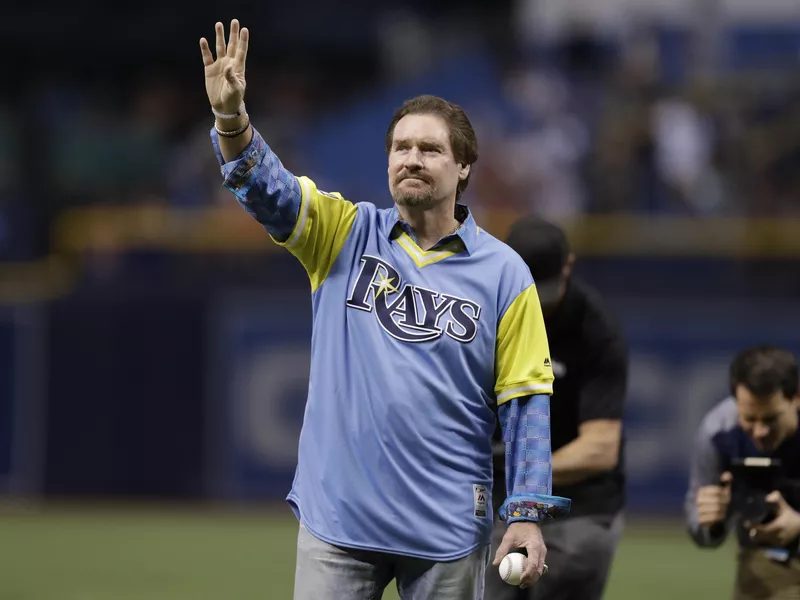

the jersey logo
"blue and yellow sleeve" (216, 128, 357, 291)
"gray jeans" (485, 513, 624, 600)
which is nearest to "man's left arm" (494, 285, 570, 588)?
the jersey logo

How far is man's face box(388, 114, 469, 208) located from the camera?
12.9ft

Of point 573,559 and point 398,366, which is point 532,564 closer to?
point 398,366

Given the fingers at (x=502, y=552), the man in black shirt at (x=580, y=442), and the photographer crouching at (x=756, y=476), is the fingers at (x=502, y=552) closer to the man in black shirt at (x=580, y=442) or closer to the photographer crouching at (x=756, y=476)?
the man in black shirt at (x=580, y=442)

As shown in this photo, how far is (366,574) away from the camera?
388 centimetres

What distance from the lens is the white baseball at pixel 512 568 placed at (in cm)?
377

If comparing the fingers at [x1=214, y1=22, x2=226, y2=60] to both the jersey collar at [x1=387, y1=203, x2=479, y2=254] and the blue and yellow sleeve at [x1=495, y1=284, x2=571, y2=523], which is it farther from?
the blue and yellow sleeve at [x1=495, y1=284, x2=571, y2=523]

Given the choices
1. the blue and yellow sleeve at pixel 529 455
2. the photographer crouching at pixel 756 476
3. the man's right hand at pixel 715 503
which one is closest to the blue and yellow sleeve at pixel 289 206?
the blue and yellow sleeve at pixel 529 455

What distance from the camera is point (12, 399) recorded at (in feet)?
44.2

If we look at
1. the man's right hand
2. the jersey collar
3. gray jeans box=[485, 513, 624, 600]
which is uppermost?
the jersey collar

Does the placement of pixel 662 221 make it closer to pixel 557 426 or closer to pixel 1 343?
pixel 1 343

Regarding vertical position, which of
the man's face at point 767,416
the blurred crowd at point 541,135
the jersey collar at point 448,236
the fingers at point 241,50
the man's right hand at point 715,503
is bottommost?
the man's right hand at point 715,503

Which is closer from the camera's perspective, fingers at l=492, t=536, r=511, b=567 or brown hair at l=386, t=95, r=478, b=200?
fingers at l=492, t=536, r=511, b=567

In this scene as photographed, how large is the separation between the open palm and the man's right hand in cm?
259

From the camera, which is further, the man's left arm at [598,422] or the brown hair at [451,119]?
the man's left arm at [598,422]
